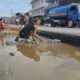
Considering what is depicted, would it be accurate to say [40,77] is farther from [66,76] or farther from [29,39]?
[29,39]

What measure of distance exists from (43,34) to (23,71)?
56.8 feet

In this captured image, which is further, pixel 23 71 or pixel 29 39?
pixel 29 39

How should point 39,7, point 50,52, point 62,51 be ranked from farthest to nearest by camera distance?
point 39,7
point 62,51
point 50,52

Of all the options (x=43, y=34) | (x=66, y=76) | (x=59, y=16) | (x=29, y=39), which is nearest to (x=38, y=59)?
(x=66, y=76)

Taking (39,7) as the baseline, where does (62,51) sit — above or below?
above

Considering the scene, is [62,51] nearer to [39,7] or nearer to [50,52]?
[50,52]

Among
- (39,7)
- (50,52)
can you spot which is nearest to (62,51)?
(50,52)

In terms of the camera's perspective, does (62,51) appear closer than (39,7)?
Yes

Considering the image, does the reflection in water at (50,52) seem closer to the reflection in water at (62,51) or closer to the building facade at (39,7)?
the reflection in water at (62,51)

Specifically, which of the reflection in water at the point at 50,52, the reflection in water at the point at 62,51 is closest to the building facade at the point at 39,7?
the reflection in water at the point at 62,51

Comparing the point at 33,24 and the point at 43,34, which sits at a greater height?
the point at 33,24

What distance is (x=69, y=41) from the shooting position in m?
16.3

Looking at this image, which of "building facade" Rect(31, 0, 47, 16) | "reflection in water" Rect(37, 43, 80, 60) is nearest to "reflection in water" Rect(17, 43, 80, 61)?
"reflection in water" Rect(37, 43, 80, 60)

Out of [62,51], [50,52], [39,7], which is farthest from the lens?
[39,7]
